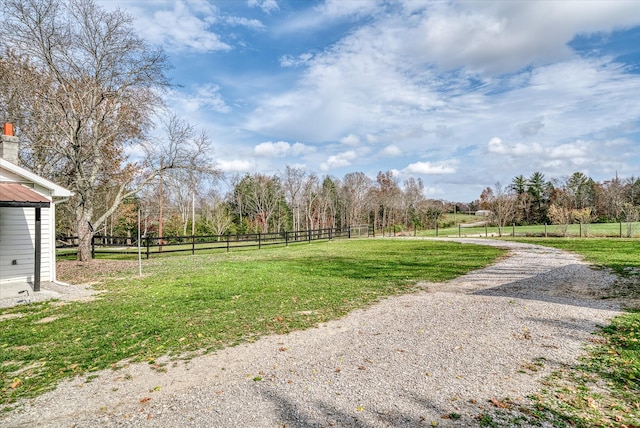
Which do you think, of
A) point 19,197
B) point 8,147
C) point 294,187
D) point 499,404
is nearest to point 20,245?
point 19,197

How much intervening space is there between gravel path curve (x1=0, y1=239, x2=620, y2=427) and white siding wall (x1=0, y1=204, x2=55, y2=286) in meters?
8.83

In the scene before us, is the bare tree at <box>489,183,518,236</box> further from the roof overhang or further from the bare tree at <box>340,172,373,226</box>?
the roof overhang

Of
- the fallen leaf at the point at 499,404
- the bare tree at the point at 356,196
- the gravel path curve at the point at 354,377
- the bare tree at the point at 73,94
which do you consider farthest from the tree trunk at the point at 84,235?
the bare tree at the point at 356,196

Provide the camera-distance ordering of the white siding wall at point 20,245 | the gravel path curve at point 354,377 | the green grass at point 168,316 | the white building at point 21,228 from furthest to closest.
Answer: the white siding wall at point 20,245 → the white building at point 21,228 → the green grass at point 168,316 → the gravel path curve at point 354,377

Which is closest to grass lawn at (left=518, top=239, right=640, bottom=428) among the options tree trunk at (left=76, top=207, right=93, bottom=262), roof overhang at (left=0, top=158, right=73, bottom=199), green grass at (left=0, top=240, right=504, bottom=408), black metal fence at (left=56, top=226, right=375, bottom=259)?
green grass at (left=0, top=240, right=504, bottom=408)

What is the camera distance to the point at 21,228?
10438mm

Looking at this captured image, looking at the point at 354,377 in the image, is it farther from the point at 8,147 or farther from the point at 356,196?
the point at 356,196

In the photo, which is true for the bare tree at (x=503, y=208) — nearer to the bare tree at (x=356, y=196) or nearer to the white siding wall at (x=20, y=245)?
the bare tree at (x=356, y=196)

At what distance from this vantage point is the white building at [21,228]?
9.89 metres

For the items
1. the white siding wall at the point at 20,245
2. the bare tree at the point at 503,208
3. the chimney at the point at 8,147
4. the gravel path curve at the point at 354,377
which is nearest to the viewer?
the gravel path curve at the point at 354,377

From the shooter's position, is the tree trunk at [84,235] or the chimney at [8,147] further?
the tree trunk at [84,235]

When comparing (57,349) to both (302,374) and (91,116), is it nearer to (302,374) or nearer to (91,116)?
(302,374)

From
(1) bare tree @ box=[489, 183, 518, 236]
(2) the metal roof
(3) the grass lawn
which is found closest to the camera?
(3) the grass lawn

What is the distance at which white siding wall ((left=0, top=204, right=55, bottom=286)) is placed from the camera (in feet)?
33.2
